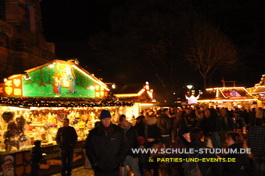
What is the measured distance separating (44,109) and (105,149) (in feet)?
25.1

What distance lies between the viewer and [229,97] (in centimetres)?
3200

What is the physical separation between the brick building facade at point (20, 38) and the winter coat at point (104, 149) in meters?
6.74

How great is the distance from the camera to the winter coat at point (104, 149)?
5676 millimetres

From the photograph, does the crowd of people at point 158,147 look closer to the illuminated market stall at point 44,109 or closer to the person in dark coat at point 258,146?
the person in dark coat at point 258,146

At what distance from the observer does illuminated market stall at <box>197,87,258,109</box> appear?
31844mm

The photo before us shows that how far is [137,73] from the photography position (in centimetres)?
3878

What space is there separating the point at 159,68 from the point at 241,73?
14.1 meters

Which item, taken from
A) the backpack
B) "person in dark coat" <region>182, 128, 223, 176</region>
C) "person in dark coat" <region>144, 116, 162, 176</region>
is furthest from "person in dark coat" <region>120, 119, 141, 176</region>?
"person in dark coat" <region>182, 128, 223, 176</region>

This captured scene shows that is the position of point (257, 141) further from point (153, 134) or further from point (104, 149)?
point (104, 149)

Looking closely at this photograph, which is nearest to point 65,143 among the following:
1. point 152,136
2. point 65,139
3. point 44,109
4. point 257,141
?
point 65,139

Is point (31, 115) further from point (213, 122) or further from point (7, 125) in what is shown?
point (213, 122)

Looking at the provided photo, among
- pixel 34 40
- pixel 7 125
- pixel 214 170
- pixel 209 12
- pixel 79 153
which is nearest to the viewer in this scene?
pixel 214 170

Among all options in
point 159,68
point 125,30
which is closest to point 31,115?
point 125,30

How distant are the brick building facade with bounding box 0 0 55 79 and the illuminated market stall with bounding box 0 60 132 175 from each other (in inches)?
31.7
